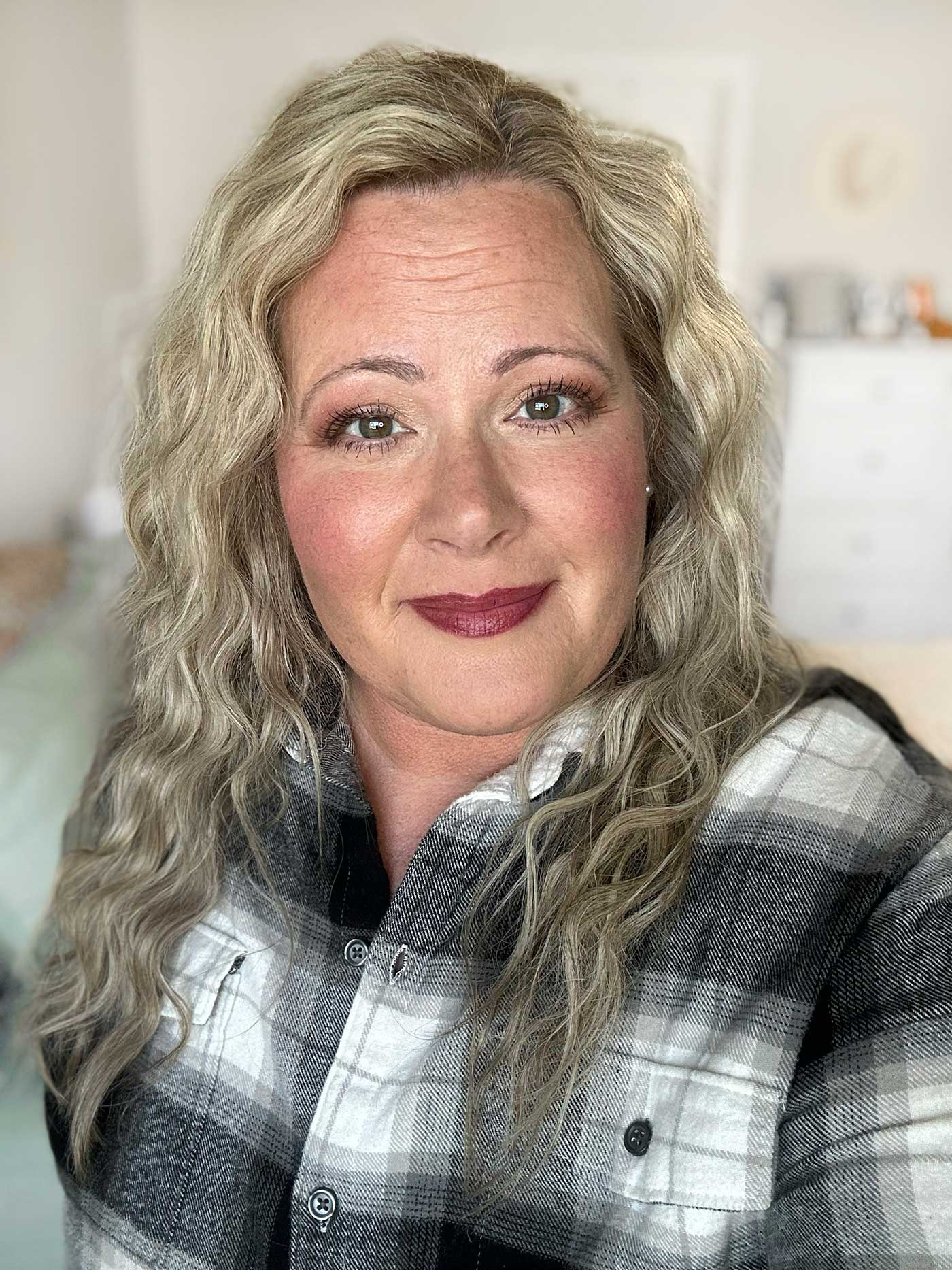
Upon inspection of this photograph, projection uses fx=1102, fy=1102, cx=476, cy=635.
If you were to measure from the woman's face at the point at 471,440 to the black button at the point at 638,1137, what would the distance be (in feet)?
0.87

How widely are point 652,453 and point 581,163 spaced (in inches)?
8.7

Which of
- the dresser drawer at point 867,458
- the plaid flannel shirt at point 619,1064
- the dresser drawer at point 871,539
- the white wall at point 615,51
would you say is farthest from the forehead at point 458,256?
the dresser drawer at point 871,539

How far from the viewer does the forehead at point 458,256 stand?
29.2 inches

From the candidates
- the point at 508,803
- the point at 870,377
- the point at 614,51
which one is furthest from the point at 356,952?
the point at 614,51

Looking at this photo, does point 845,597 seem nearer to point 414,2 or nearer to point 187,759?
point 414,2

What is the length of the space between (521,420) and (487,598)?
13 centimetres

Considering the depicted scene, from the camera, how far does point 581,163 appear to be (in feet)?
2.56

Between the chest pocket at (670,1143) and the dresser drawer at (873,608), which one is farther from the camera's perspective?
the dresser drawer at (873,608)

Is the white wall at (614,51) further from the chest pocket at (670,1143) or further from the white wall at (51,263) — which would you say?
the chest pocket at (670,1143)

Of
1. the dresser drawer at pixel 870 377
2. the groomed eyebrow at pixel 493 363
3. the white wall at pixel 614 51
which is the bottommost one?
the dresser drawer at pixel 870 377

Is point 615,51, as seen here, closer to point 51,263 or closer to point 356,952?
point 51,263

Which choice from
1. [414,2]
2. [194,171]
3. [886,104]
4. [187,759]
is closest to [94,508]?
[187,759]

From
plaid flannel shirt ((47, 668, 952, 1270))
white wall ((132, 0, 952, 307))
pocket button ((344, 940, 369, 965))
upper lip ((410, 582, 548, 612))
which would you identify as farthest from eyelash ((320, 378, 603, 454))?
white wall ((132, 0, 952, 307))

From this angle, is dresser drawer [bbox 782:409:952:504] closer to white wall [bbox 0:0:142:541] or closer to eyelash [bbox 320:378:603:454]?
white wall [bbox 0:0:142:541]
